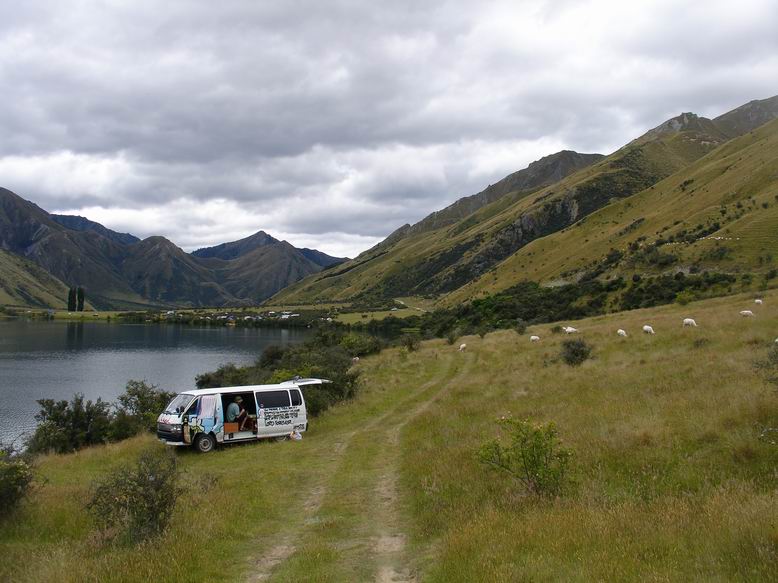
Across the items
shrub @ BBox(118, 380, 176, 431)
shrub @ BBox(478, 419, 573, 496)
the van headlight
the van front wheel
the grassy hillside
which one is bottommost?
shrub @ BBox(118, 380, 176, 431)

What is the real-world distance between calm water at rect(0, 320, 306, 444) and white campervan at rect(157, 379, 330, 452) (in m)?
27.4

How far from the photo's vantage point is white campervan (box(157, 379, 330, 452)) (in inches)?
837

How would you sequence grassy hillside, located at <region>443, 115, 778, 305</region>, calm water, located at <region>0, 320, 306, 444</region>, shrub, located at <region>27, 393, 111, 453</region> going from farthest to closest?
1. grassy hillside, located at <region>443, 115, 778, 305</region>
2. calm water, located at <region>0, 320, 306, 444</region>
3. shrub, located at <region>27, 393, 111, 453</region>

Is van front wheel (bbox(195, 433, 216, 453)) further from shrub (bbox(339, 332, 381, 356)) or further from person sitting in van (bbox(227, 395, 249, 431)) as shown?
shrub (bbox(339, 332, 381, 356))

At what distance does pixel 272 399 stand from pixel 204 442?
10.5ft

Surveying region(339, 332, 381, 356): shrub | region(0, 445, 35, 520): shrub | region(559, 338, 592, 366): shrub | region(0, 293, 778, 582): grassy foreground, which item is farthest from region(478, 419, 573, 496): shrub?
region(339, 332, 381, 356): shrub

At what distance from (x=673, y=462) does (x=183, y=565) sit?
9082 mm

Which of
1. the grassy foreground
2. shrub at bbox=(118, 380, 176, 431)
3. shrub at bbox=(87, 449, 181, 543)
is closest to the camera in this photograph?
the grassy foreground

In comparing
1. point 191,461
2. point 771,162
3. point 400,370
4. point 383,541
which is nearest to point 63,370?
point 400,370

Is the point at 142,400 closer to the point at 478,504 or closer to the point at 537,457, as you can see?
the point at 478,504

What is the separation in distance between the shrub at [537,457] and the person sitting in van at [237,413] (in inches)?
545

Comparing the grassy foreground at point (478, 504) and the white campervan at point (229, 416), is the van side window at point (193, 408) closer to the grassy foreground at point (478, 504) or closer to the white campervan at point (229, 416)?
the white campervan at point (229, 416)

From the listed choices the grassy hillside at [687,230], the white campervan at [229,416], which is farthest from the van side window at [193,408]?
the grassy hillside at [687,230]

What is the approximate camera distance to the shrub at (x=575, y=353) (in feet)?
92.5
